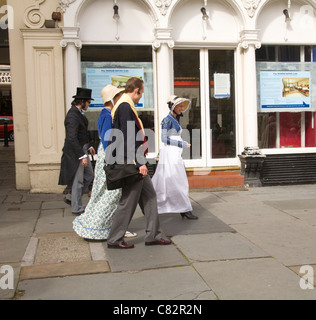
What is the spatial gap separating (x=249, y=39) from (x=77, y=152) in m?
4.55

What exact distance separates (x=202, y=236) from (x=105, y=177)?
1371 mm

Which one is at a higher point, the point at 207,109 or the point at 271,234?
the point at 207,109

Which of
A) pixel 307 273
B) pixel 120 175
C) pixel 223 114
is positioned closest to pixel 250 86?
pixel 223 114

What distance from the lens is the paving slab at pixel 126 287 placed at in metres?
3.63

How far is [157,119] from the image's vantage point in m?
9.02

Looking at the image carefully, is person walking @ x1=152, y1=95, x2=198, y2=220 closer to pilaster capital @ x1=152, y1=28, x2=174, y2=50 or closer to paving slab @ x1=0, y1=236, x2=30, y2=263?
paving slab @ x1=0, y1=236, x2=30, y2=263

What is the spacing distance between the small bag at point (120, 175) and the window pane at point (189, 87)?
4.54 m

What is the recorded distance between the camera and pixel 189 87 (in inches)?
362

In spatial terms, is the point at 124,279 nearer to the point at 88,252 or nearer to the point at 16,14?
the point at 88,252

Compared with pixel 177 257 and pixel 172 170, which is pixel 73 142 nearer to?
pixel 172 170

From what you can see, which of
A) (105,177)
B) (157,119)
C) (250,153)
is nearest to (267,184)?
(250,153)

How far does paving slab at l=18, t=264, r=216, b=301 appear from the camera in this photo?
3633mm

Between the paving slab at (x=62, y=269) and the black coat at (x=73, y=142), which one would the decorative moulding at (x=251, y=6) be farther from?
the paving slab at (x=62, y=269)

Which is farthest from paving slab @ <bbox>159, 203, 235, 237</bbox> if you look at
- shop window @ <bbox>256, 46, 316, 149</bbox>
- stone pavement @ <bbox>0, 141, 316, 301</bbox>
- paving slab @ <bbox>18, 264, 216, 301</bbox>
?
shop window @ <bbox>256, 46, 316, 149</bbox>
